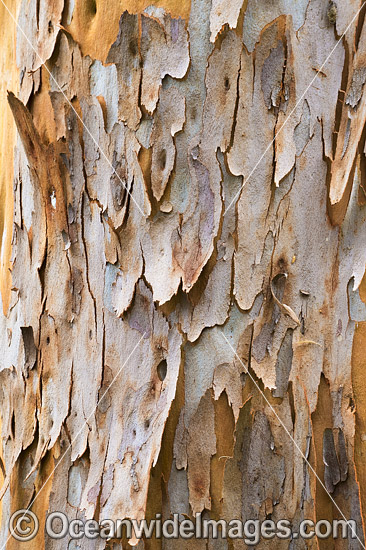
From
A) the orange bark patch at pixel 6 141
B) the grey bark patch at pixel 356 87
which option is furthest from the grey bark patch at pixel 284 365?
the orange bark patch at pixel 6 141

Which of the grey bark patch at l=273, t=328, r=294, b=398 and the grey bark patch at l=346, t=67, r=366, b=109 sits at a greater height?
the grey bark patch at l=346, t=67, r=366, b=109

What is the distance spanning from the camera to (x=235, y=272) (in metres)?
0.72

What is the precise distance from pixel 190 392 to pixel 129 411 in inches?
3.7

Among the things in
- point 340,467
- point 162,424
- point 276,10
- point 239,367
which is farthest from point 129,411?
point 276,10

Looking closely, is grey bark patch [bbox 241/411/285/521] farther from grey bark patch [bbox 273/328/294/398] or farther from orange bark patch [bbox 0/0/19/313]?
orange bark patch [bbox 0/0/19/313]

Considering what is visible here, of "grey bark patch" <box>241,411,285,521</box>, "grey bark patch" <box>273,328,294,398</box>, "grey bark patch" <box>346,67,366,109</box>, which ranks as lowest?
"grey bark patch" <box>241,411,285,521</box>

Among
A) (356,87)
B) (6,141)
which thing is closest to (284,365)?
(356,87)

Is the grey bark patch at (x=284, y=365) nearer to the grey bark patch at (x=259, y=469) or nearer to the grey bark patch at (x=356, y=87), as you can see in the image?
the grey bark patch at (x=259, y=469)

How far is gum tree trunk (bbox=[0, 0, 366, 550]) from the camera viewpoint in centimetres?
71

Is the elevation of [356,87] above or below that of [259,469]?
above

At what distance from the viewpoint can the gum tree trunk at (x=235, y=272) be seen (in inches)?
27.9

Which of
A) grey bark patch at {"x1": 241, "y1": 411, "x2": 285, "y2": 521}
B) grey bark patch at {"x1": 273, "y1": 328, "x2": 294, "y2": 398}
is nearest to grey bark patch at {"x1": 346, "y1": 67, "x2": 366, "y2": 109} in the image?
grey bark patch at {"x1": 273, "y1": 328, "x2": 294, "y2": 398}

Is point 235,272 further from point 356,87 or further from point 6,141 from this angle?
point 6,141

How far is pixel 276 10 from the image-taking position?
2.37 ft
